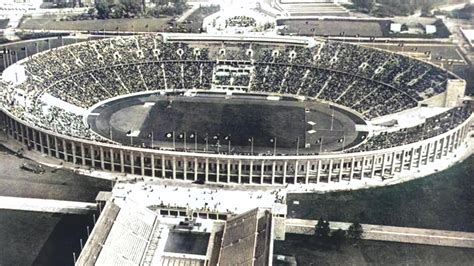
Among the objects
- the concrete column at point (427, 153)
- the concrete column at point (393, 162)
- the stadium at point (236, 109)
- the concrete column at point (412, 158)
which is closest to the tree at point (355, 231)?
the stadium at point (236, 109)

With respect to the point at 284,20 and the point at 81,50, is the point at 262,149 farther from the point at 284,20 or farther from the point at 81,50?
the point at 284,20

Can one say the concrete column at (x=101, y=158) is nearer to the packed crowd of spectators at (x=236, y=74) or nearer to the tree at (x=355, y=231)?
the packed crowd of spectators at (x=236, y=74)

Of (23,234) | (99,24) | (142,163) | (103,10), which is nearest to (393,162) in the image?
(142,163)

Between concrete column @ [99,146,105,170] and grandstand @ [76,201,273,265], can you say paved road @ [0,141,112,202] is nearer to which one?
concrete column @ [99,146,105,170]

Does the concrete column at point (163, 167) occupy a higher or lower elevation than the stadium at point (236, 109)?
lower

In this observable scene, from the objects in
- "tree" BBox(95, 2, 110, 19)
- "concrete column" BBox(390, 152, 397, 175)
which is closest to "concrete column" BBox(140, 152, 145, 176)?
"concrete column" BBox(390, 152, 397, 175)

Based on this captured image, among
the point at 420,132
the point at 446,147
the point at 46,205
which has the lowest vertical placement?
the point at 46,205

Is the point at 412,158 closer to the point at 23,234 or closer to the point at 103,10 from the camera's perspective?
the point at 23,234
